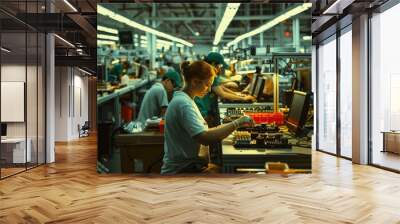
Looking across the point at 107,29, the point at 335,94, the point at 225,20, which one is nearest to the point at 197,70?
the point at 225,20

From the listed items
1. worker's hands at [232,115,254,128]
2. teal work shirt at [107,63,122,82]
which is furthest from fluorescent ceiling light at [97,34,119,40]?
worker's hands at [232,115,254,128]

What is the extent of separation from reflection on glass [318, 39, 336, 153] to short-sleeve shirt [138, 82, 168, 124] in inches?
231

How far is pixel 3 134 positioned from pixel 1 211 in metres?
3.77

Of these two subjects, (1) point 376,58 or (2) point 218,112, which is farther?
(1) point 376,58

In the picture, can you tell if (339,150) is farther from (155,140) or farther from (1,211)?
(1,211)

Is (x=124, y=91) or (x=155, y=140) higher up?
(x=124, y=91)

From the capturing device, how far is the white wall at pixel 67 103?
17.3 meters

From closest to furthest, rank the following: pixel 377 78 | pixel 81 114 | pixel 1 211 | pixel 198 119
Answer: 1. pixel 1 211
2. pixel 198 119
3. pixel 377 78
4. pixel 81 114

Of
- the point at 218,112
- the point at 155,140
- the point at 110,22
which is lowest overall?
the point at 155,140

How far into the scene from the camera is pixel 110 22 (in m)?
7.32

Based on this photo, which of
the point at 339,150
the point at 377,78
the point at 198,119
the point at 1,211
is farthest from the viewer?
the point at 339,150

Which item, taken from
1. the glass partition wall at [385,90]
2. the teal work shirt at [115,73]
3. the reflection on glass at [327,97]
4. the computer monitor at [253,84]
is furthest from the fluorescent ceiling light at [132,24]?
the reflection on glass at [327,97]

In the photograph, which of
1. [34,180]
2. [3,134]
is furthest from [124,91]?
[3,134]

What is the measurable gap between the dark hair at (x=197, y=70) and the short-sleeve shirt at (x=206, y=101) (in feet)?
0.53
